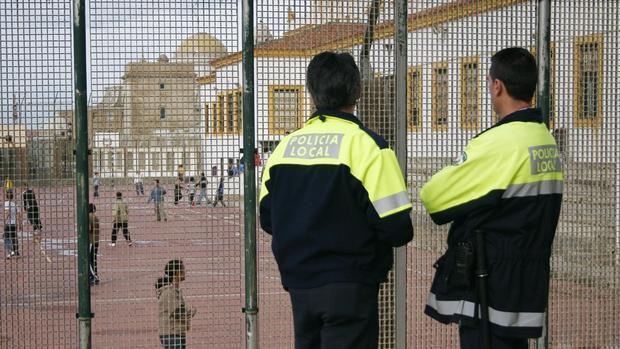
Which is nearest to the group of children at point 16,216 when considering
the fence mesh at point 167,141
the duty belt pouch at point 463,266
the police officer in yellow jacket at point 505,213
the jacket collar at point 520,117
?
the fence mesh at point 167,141

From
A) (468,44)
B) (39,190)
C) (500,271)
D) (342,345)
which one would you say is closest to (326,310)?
(342,345)

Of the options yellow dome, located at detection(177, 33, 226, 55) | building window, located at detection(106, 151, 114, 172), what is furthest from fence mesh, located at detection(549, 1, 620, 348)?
building window, located at detection(106, 151, 114, 172)

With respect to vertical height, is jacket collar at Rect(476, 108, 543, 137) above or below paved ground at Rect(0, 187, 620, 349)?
above

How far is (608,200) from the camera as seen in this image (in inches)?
241

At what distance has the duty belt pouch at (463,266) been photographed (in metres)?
3.79

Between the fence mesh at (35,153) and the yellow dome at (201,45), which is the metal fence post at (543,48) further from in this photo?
the fence mesh at (35,153)

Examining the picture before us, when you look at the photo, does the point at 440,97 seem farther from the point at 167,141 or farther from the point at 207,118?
the point at 167,141

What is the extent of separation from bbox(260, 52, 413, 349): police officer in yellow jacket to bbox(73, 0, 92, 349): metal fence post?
5.88ft

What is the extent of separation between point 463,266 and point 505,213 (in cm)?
33

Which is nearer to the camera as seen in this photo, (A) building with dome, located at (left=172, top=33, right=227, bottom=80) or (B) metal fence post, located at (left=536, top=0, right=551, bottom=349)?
(A) building with dome, located at (left=172, top=33, right=227, bottom=80)

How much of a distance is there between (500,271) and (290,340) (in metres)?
2.34

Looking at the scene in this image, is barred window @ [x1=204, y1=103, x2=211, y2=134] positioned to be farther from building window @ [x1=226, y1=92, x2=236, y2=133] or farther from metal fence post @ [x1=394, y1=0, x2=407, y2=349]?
metal fence post @ [x1=394, y1=0, x2=407, y2=349]

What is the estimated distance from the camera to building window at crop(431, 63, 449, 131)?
226 inches

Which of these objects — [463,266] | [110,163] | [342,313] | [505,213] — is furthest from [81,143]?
[505,213]
